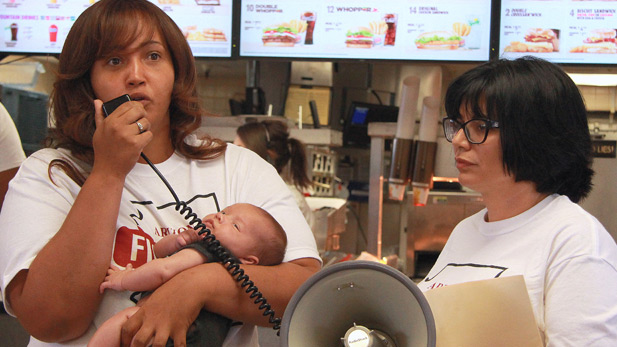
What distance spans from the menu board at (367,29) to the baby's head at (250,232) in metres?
1.60

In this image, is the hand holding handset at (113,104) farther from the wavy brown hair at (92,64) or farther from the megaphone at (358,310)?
the megaphone at (358,310)

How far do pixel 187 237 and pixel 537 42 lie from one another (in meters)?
2.05

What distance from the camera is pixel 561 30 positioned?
2.58 metres

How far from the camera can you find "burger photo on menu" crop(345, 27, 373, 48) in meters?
2.67

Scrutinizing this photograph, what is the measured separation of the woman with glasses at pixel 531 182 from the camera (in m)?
1.03

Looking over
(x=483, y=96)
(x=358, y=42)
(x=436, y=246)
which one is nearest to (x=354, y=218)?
(x=436, y=246)

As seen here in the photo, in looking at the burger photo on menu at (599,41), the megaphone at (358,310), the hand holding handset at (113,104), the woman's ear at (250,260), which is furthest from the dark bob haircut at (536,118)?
the burger photo on menu at (599,41)

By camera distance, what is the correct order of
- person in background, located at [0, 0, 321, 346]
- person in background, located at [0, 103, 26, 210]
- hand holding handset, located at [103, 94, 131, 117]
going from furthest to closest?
person in background, located at [0, 103, 26, 210] → hand holding handset, located at [103, 94, 131, 117] → person in background, located at [0, 0, 321, 346]

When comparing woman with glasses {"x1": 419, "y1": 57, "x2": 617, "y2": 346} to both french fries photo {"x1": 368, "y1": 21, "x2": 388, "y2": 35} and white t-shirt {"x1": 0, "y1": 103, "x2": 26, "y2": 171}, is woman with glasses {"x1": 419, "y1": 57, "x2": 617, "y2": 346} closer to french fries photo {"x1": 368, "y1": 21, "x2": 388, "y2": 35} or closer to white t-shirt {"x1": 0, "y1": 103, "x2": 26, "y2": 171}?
french fries photo {"x1": 368, "y1": 21, "x2": 388, "y2": 35}

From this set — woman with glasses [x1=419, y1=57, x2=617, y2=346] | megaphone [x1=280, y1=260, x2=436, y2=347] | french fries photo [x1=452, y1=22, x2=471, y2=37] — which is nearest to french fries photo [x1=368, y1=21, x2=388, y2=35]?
french fries photo [x1=452, y1=22, x2=471, y2=37]

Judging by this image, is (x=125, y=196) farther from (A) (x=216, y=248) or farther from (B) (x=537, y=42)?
(B) (x=537, y=42)

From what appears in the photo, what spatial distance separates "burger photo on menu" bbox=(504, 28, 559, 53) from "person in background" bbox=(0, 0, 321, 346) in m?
1.71

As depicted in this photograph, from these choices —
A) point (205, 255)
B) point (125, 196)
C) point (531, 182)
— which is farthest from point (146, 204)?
point (531, 182)

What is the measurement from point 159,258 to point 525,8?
2.14 meters
